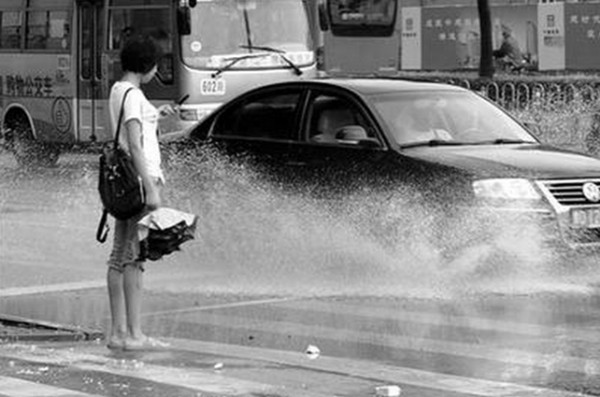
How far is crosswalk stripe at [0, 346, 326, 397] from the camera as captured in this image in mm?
7990

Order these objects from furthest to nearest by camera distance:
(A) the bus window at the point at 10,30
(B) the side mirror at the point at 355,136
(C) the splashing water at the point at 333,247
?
(A) the bus window at the point at 10,30 → (B) the side mirror at the point at 355,136 → (C) the splashing water at the point at 333,247

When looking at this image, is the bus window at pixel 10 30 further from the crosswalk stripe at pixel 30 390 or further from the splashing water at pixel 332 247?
the crosswalk stripe at pixel 30 390

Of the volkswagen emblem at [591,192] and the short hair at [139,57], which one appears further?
the volkswagen emblem at [591,192]

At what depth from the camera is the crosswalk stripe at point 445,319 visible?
980 cm

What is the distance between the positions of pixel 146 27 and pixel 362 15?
10.7 ft

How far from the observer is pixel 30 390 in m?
8.08

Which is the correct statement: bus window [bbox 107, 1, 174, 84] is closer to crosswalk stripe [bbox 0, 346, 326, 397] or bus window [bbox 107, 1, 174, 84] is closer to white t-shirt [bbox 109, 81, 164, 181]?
white t-shirt [bbox 109, 81, 164, 181]

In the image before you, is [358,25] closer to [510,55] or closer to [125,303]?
[125,303]

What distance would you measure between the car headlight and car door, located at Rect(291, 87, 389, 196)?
3.11 feet

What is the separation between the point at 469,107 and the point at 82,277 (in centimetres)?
357

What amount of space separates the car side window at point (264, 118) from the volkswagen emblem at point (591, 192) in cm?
266

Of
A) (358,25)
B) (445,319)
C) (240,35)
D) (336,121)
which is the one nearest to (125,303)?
(445,319)

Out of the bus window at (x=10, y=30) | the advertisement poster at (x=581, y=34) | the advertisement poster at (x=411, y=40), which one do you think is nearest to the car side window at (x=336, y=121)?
the bus window at (x=10, y=30)

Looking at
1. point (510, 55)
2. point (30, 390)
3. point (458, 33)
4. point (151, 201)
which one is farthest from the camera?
point (458, 33)
